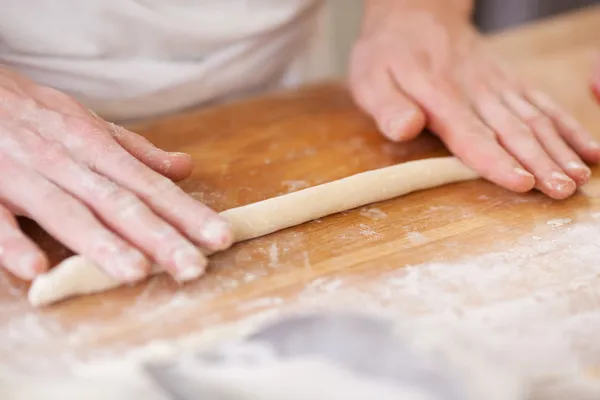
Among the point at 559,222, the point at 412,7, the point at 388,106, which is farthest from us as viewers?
the point at 412,7

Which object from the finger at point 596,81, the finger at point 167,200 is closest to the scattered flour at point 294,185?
the finger at point 167,200

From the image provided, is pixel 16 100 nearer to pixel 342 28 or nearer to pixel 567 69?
pixel 567 69

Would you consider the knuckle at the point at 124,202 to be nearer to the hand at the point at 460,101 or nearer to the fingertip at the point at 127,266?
the fingertip at the point at 127,266

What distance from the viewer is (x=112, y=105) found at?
1.31 metres

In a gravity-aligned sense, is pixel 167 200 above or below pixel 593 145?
above

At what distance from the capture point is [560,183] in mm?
1108

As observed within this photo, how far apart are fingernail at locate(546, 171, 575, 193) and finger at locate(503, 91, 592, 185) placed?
0.11 feet

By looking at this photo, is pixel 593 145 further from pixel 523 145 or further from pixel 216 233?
pixel 216 233

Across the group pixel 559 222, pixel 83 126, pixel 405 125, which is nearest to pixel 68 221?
pixel 83 126

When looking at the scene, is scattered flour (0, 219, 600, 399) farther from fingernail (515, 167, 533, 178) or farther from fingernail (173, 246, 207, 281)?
fingernail (515, 167, 533, 178)

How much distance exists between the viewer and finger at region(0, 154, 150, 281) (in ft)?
2.85

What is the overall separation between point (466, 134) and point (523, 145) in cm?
10

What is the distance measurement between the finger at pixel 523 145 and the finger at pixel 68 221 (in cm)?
66

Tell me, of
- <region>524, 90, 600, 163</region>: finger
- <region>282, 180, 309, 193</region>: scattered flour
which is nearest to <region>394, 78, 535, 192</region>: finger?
<region>524, 90, 600, 163</region>: finger
